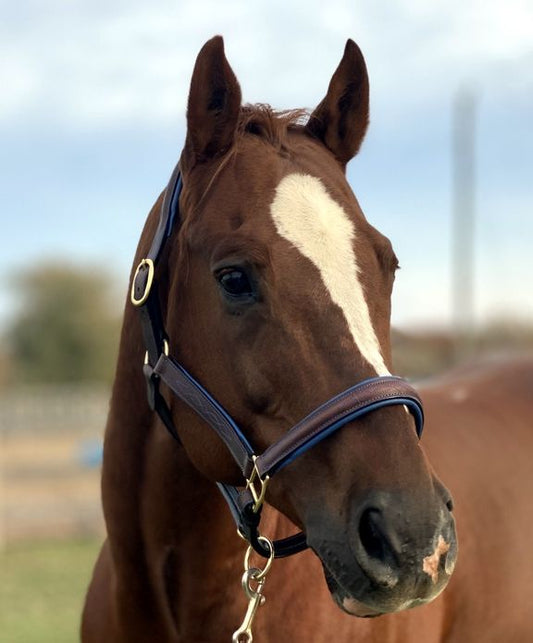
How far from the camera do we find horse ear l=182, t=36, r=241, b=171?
2.55m

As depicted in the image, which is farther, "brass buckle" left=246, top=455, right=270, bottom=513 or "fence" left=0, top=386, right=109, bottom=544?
"fence" left=0, top=386, right=109, bottom=544

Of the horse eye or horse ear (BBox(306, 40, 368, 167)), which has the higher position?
horse ear (BBox(306, 40, 368, 167))

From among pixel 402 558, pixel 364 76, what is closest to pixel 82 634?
pixel 402 558

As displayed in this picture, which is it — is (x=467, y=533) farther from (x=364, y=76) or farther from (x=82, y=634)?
(x=364, y=76)

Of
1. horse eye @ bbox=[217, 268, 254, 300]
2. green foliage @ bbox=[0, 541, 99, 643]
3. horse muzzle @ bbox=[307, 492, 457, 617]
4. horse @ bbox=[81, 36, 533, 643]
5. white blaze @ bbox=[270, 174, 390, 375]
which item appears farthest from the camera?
green foliage @ bbox=[0, 541, 99, 643]

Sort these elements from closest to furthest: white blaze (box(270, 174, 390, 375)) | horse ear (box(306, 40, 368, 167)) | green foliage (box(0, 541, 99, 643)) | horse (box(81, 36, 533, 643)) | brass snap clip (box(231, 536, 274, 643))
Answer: horse (box(81, 36, 533, 643))
white blaze (box(270, 174, 390, 375))
brass snap clip (box(231, 536, 274, 643))
horse ear (box(306, 40, 368, 167))
green foliage (box(0, 541, 99, 643))

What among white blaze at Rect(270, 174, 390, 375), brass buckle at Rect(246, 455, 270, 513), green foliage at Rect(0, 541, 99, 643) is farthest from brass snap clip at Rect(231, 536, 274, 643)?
green foliage at Rect(0, 541, 99, 643)

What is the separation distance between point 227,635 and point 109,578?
60 cm

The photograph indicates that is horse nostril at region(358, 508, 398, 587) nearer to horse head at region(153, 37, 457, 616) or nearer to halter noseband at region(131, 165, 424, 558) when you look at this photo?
horse head at region(153, 37, 457, 616)

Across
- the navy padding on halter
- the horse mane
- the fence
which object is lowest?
the fence

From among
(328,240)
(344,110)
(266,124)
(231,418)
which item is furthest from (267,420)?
(344,110)

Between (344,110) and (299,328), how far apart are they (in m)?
0.90

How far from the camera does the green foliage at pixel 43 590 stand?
767 cm

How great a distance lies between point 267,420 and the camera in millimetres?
2299
